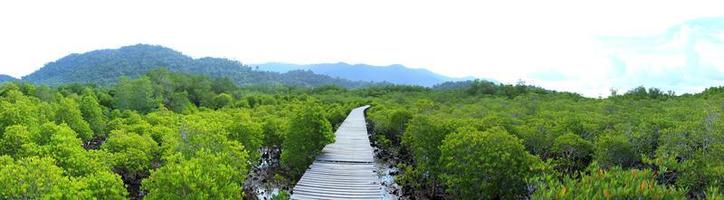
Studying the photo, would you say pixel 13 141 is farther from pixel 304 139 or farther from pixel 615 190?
pixel 615 190

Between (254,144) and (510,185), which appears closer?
(510,185)

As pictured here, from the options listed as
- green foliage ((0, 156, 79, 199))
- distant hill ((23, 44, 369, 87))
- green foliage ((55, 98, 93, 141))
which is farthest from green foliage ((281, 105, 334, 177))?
distant hill ((23, 44, 369, 87))

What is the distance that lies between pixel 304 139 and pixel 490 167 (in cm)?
856

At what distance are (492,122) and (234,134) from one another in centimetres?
1011

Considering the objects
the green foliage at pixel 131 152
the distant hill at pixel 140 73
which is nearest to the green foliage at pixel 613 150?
the green foliage at pixel 131 152

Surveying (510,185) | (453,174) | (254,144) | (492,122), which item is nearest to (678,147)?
(510,185)

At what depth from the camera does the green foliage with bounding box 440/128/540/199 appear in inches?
465

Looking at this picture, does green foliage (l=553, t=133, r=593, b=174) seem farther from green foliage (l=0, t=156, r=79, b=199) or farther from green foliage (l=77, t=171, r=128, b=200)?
green foliage (l=0, t=156, r=79, b=199)

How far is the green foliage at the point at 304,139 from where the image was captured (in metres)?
18.5

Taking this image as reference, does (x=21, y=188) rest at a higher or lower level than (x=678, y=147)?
lower

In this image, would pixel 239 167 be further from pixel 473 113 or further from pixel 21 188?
pixel 473 113

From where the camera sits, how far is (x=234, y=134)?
1798 cm

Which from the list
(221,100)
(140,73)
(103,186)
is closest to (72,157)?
(103,186)

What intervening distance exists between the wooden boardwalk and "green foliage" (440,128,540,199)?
9.63 feet
